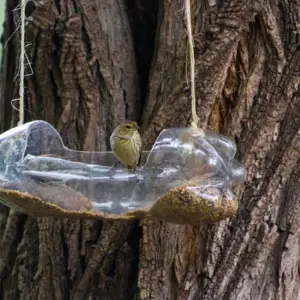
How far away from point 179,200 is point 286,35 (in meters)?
0.72

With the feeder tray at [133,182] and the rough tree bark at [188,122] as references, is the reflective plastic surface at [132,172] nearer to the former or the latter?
the feeder tray at [133,182]

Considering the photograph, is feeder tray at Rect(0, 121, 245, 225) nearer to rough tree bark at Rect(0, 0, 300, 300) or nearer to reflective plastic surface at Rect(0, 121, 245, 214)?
reflective plastic surface at Rect(0, 121, 245, 214)

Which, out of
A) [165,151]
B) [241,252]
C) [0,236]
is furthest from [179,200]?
[0,236]

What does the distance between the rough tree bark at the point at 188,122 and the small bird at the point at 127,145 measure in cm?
25

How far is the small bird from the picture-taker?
5.44 ft

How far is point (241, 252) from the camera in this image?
75.1 inches

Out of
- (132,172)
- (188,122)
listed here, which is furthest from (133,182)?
(188,122)

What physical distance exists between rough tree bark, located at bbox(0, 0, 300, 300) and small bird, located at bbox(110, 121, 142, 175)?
0.25 metres

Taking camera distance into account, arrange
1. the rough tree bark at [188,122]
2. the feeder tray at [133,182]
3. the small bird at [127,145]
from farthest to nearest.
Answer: the rough tree bark at [188,122] → the small bird at [127,145] → the feeder tray at [133,182]

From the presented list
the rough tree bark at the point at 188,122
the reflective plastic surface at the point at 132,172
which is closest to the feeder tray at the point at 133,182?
the reflective plastic surface at the point at 132,172

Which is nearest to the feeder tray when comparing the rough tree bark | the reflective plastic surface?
the reflective plastic surface

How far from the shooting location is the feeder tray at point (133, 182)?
57.1 inches

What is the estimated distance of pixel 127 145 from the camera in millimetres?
1658

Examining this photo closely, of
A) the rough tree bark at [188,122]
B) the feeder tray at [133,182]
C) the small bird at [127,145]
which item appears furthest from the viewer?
the rough tree bark at [188,122]
